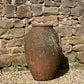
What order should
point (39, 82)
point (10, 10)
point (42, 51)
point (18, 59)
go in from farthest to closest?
point (18, 59)
point (10, 10)
point (39, 82)
point (42, 51)

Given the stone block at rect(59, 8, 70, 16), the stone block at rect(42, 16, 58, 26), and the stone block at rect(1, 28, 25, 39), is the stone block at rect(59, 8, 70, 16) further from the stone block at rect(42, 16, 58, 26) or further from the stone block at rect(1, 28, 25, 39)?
the stone block at rect(1, 28, 25, 39)

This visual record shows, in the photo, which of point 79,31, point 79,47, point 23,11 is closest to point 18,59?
point 23,11

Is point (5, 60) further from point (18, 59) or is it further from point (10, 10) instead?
point (10, 10)

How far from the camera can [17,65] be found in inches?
127

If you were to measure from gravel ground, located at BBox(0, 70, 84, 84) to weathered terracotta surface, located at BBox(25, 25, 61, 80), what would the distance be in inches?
6.8

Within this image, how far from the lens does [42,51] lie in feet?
8.21

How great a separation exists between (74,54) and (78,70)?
1.15 ft

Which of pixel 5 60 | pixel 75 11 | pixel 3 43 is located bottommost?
pixel 5 60

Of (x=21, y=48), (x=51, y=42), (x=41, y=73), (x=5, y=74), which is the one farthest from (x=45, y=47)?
(x=5, y=74)

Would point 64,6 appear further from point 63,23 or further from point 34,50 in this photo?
point 34,50

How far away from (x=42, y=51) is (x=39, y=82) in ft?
1.87

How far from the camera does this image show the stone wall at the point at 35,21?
3.11 m

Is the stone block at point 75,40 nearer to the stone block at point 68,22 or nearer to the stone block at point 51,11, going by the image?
the stone block at point 68,22

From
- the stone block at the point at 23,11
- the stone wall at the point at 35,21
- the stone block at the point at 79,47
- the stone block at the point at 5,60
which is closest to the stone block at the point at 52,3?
the stone wall at the point at 35,21
